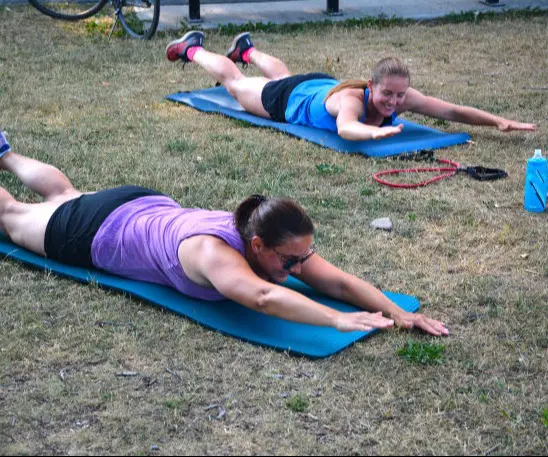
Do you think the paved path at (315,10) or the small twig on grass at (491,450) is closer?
the small twig on grass at (491,450)

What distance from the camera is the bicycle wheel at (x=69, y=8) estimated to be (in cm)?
1091

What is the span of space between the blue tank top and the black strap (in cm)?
91

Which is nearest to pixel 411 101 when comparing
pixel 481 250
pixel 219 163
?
pixel 219 163

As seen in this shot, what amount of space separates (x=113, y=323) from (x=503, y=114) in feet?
14.9

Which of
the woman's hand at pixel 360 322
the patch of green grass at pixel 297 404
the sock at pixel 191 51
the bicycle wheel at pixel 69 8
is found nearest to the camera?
the patch of green grass at pixel 297 404

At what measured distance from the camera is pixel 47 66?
945 cm

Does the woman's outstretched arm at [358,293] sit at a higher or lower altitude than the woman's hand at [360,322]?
lower

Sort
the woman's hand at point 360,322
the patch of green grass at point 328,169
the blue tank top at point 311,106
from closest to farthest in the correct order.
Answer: the woman's hand at point 360,322 → the patch of green grass at point 328,169 → the blue tank top at point 311,106

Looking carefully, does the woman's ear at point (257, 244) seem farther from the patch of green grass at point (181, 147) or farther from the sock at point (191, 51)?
the sock at point (191, 51)

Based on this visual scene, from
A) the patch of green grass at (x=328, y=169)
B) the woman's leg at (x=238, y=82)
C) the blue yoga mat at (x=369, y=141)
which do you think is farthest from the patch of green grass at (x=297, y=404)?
the woman's leg at (x=238, y=82)

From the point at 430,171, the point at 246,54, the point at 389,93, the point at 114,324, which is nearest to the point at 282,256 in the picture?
the point at 114,324

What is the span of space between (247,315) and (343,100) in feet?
9.68

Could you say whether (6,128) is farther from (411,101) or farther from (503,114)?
→ (503,114)

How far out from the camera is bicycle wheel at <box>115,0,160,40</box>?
34.2ft
